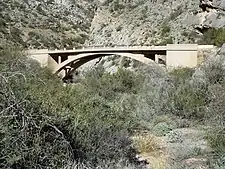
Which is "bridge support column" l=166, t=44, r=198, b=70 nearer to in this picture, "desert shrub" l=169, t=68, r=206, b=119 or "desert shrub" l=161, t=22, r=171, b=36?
"desert shrub" l=161, t=22, r=171, b=36

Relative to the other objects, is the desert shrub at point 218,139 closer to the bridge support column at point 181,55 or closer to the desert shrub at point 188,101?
the desert shrub at point 188,101

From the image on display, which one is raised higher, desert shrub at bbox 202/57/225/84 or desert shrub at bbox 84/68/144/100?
desert shrub at bbox 202/57/225/84

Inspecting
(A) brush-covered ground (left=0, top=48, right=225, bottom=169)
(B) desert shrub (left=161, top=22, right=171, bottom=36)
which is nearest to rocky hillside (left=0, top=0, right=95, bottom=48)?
(B) desert shrub (left=161, top=22, right=171, bottom=36)

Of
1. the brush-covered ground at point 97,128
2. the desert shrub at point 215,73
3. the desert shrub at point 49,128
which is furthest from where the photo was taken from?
the desert shrub at point 215,73

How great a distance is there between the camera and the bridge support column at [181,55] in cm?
4003

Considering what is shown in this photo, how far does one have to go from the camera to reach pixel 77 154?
27.0 ft

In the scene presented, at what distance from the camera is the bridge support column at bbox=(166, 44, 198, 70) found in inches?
1576

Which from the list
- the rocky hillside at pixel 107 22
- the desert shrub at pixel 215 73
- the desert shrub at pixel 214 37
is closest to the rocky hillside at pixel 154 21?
the rocky hillside at pixel 107 22

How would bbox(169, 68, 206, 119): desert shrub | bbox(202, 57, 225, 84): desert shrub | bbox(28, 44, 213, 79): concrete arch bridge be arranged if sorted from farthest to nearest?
bbox(28, 44, 213, 79): concrete arch bridge → bbox(202, 57, 225, 84): desert shrub → bbox(169, 68, 206, 119): desert shrub

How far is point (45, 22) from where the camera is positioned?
6962 cm

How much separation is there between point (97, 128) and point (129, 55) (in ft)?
111

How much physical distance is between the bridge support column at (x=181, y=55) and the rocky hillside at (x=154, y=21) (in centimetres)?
781

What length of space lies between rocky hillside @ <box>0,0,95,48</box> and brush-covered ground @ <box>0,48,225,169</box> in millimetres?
42098

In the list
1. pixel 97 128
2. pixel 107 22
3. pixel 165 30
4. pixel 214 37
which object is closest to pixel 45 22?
pixel 107 22
